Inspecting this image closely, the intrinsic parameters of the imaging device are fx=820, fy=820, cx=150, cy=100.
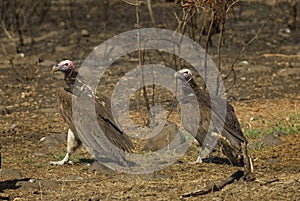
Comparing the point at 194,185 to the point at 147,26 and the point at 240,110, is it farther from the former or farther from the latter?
the point at 147,26

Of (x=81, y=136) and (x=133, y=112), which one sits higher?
(x=81, y=136)

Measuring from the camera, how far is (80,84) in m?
8.64

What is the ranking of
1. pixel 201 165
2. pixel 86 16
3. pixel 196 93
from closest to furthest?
pixel 201 165 < pixel 196 93 < pixel 86 16

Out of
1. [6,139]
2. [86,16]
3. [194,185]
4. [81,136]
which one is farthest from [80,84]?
[86,16]

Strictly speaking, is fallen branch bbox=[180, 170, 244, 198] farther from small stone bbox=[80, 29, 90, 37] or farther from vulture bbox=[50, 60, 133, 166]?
small stone bbox=[80, 29, 90, 37]

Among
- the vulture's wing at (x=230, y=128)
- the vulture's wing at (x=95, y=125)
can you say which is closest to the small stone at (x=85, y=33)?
the vulture's wing at (x=95, y=125)

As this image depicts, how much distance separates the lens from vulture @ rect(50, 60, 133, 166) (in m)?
7.78

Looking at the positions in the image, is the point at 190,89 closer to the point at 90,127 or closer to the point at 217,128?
the point at 217,128

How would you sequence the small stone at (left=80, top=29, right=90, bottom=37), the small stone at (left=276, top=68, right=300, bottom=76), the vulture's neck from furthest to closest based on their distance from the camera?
the small stone at (left=80, top=29, right=90, bottom=37) < the small stone at (left=276, top=68, right=300, bottom=76) < the vulture's neck

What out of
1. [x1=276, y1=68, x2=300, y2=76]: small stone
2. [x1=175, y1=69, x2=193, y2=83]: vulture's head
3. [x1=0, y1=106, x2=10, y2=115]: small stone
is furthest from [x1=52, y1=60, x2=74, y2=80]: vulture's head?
[x1=276, y1=68, x2=300, y2=76]: small stone

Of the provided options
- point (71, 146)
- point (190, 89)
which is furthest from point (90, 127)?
point (190, 89)

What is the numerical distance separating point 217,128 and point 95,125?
1.18 metres

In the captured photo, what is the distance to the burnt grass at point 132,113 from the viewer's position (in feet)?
22.0

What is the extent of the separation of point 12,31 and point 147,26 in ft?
10.3
